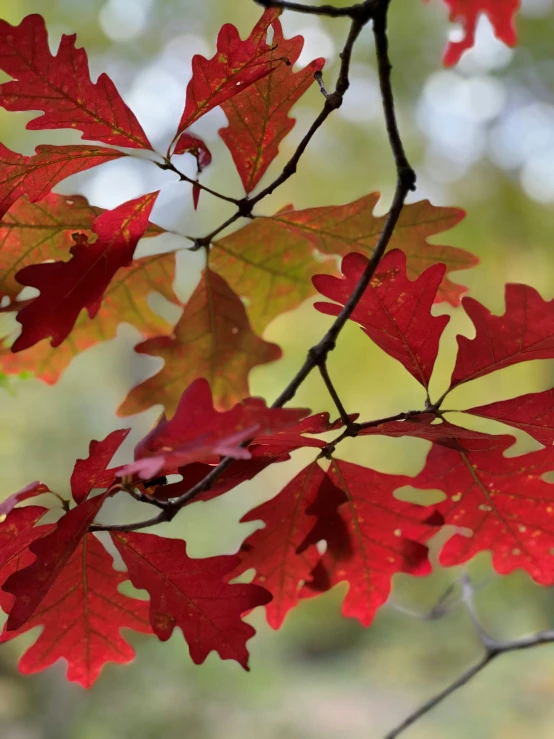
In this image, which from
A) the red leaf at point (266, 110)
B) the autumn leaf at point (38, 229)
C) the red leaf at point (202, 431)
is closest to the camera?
the red leaf at point (202, 431)

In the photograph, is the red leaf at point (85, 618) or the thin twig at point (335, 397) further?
the red leaf at point (85, 618)

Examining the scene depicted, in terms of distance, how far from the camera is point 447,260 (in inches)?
29.7

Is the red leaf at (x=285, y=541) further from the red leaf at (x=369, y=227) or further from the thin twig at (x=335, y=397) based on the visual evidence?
the red leaf at (x=369, y=227)

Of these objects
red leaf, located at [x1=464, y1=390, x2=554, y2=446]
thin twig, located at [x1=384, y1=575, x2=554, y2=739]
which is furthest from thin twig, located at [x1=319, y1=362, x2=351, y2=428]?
thin twig, located at [x1=384, y1=575, x2=554, y2=739]

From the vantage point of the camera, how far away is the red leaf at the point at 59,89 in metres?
0.49

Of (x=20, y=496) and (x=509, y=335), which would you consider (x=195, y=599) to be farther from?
(x=509, y=335)

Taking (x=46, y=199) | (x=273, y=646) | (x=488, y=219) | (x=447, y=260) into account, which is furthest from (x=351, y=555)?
(x=273, y=646)

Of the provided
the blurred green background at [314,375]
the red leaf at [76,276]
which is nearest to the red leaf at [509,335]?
the red leaf at [76,276]

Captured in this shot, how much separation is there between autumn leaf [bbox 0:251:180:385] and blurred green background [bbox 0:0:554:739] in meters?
2.36

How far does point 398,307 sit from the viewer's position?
1.78ft

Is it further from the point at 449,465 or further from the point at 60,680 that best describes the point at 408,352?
the point at 60,680

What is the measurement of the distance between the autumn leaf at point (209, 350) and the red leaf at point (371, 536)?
26 centimetres

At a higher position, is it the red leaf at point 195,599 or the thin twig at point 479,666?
the red leaf at point 195,599

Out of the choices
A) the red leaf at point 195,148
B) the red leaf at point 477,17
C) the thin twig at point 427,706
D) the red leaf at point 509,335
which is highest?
the red leaf at point 477,17
